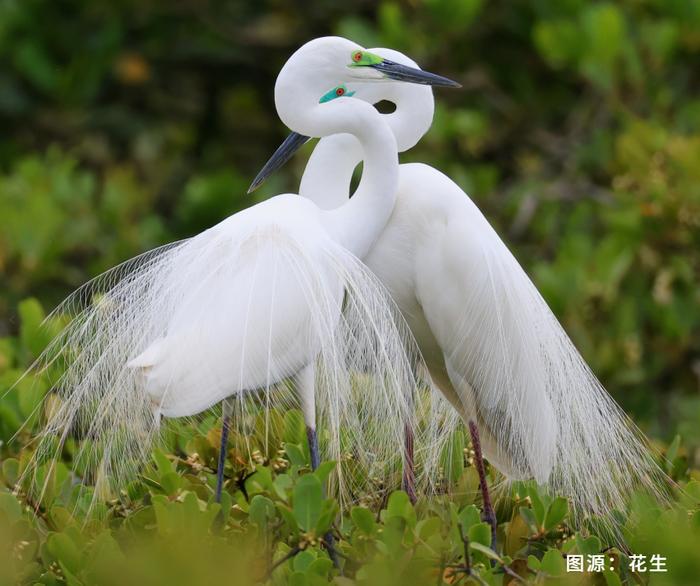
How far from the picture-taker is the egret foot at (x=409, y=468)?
2.69 metres

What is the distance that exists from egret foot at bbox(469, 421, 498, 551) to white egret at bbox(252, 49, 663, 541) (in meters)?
0.01

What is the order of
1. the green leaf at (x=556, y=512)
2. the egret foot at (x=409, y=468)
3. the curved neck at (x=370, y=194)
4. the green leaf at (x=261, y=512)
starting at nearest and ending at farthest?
the green leaf at (x=261, y=512) → the green leaf at (x=556, y=512) → the curved neck at (x=370, y=194) → the egret foot at (x=409, y=468)

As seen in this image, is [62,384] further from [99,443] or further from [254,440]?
[254,440]

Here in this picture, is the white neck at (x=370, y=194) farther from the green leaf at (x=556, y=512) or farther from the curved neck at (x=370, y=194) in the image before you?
the green leaf at (x=556, y=512)

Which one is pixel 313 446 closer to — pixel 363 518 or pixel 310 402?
pixel 310 402

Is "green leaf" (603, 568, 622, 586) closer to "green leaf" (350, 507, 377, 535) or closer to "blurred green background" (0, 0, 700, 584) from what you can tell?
"blurred green background" (0, 0, 700, 584)

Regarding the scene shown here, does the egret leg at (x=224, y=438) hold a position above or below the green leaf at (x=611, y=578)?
above

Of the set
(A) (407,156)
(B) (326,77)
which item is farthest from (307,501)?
(A) (407,156)

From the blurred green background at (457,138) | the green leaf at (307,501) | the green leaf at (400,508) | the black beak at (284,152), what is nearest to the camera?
the green leaf at (307,501)

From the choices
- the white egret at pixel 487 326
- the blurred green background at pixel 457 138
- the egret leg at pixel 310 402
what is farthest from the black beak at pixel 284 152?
the blurred green background at pixel 457 138

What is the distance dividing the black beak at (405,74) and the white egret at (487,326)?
0.09 m

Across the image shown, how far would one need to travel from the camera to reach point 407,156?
553 centimetres

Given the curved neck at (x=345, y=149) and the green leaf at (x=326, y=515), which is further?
the curved neck at (x=345, y=149)

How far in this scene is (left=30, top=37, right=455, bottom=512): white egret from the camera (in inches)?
95.3
